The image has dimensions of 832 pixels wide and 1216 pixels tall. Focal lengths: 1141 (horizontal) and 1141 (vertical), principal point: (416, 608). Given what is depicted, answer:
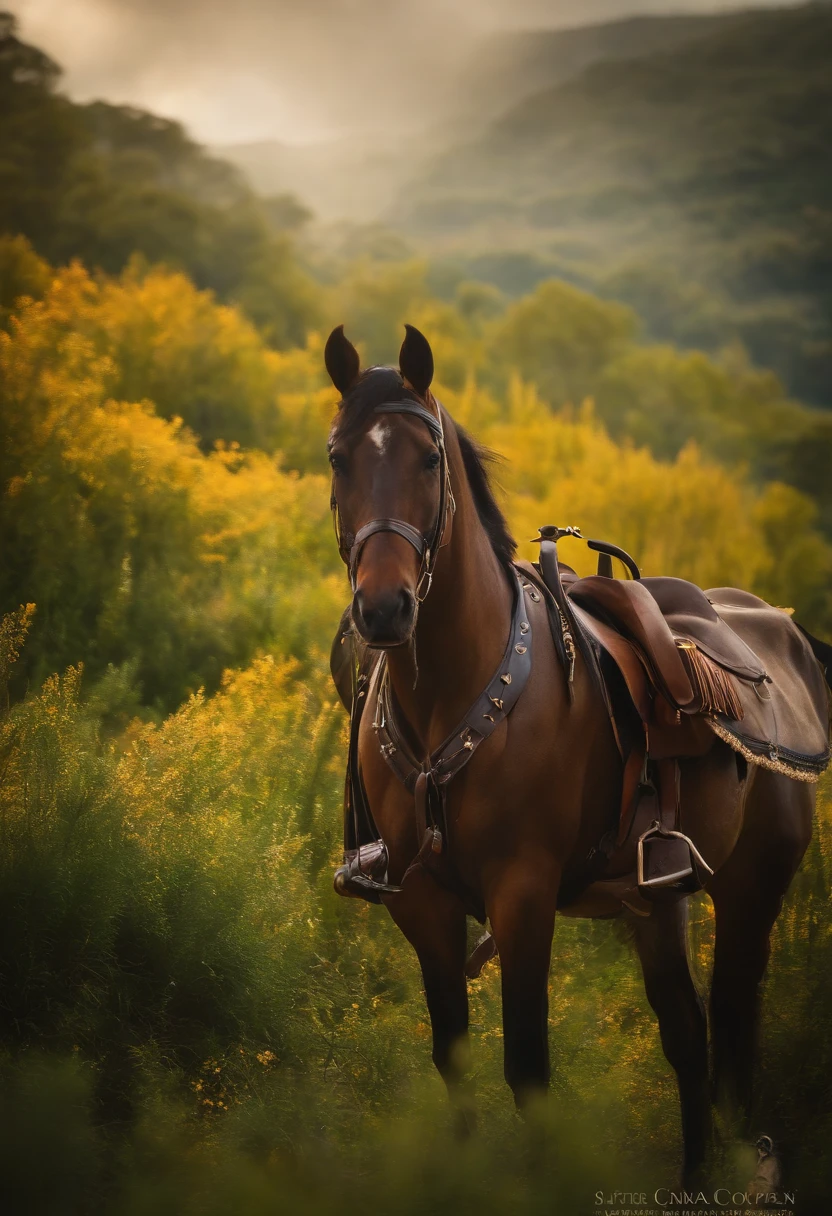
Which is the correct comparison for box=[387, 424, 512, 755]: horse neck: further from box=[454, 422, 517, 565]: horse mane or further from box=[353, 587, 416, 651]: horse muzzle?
box=[353, 587, 416, 651]: horse muzzle

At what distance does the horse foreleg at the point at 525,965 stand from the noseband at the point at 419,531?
92 centimetres

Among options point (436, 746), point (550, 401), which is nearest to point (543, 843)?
point (436, 746)

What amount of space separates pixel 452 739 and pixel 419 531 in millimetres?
658

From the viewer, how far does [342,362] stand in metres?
3.34

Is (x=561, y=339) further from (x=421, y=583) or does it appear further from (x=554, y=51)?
(x=554, y=51)

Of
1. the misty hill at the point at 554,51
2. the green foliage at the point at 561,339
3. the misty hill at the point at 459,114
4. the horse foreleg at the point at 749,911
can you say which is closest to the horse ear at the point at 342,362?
the horse foreleg at the point at 749,911

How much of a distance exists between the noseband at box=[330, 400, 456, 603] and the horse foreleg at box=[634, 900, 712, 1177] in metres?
1.62

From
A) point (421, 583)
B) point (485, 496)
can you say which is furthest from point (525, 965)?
point (485, 496)

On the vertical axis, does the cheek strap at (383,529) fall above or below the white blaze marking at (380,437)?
below

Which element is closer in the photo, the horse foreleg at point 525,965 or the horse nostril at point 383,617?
the horse nostril at point 383,617

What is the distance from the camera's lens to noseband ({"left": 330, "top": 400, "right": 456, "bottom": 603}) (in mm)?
3062

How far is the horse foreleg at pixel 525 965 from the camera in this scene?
3328 millimetres

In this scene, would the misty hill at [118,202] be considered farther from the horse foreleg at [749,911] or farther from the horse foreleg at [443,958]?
the horse foreleg at [443,958]

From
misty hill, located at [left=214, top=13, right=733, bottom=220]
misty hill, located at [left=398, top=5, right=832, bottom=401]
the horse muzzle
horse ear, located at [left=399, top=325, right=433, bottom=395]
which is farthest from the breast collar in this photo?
misty hill, located at [left=398, top=5, right=832, bottom=401]
